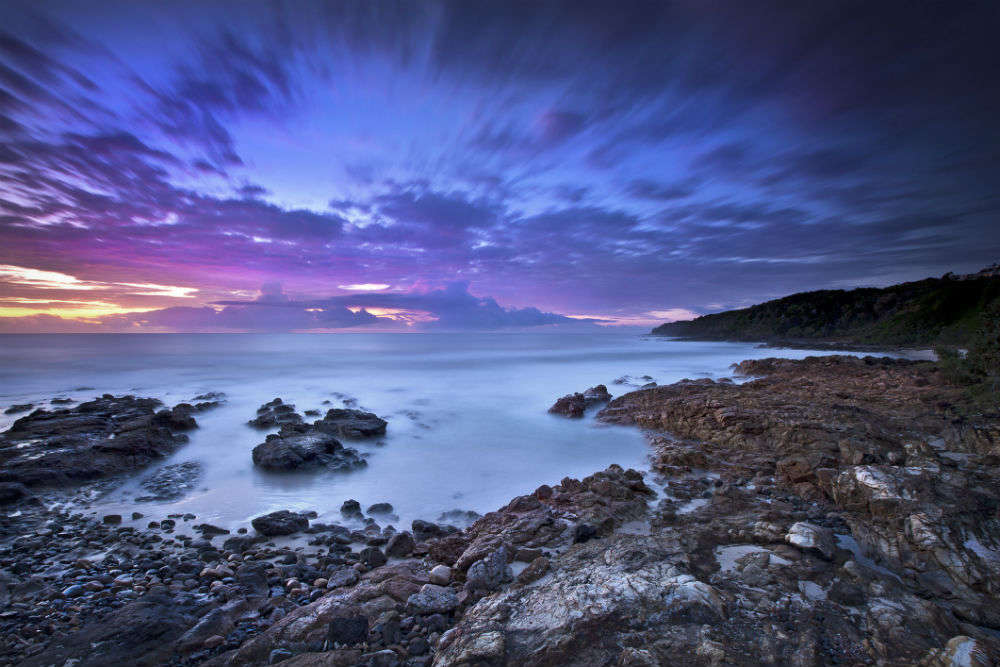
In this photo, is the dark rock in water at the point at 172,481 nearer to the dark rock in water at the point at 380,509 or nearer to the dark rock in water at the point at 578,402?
the dark rock in water at the point at 380,509

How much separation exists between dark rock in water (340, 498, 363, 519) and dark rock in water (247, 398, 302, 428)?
7619mm

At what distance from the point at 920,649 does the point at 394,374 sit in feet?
102

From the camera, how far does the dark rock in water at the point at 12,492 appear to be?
6983mm

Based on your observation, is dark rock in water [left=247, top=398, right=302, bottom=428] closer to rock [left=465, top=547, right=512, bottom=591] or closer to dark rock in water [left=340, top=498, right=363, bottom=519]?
dark rock in water [left=340, top=498, right=363, bottom=519]

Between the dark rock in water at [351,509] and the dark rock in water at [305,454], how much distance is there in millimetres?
2431

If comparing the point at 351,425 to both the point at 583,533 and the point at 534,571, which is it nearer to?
the point at 583,533

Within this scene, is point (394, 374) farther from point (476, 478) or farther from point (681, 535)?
point (681, 535)

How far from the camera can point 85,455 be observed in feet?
29.2

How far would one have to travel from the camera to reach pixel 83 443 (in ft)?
33.3

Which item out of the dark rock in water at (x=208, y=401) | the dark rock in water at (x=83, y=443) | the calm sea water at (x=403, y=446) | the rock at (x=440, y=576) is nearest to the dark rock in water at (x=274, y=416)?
the calm sea water at (x=403, y=446)

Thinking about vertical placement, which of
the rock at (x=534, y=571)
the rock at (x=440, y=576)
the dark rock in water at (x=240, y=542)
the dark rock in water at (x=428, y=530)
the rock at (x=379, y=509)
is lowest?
the rock at (x=379, y=509)

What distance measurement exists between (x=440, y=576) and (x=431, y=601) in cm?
58

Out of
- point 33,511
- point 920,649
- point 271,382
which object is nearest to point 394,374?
point 271,382

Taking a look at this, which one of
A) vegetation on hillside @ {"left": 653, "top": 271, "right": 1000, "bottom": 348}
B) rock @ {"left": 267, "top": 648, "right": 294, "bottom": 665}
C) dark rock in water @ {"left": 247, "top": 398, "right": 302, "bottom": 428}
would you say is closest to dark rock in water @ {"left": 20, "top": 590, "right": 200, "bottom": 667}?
rock @ {"left": 267, "top": 648, "right": 294, "bottom": 665}
